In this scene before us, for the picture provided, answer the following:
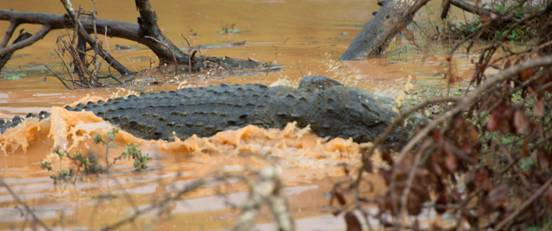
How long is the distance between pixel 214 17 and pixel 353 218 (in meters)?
14.9

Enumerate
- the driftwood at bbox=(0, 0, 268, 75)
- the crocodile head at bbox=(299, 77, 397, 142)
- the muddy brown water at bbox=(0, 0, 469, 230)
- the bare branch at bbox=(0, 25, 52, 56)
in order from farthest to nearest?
the driftwood at bbox=(0, 0, 268, 75), the bare branch at bbox=(0, 25, 52, 56), the crocodile head at bbox=(299, 77, 397, 142), the muddy brown water at bbox=(0, 0, 469, 230)

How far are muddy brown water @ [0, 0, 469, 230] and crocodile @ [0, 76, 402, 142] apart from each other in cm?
13

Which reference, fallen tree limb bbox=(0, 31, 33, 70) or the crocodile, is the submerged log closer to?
fallen tree limb bbox=(0, 31, 33, 70)

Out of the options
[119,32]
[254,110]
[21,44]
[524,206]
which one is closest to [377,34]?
[119,32]

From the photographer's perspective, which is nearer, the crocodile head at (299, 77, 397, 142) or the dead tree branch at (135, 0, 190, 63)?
the crocodile head at (299, 77, 397, 142)

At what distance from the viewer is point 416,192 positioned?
309 centimetres

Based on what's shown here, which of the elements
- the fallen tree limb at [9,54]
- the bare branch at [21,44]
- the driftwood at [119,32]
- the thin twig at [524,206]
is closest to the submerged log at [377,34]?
the driftwood at [119,32]

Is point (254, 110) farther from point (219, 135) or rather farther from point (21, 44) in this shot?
point (21, 44)

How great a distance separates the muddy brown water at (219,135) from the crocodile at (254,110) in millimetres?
132

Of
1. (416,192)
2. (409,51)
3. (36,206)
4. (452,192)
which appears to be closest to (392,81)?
(409,51)

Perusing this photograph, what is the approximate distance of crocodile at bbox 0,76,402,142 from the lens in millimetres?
6520

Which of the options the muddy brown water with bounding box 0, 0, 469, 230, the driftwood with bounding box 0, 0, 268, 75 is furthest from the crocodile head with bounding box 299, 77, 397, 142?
the driftwood with bounding box 0, 0, 268, 75

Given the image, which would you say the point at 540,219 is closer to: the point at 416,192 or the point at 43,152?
the point at 416,192

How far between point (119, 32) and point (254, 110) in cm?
465
